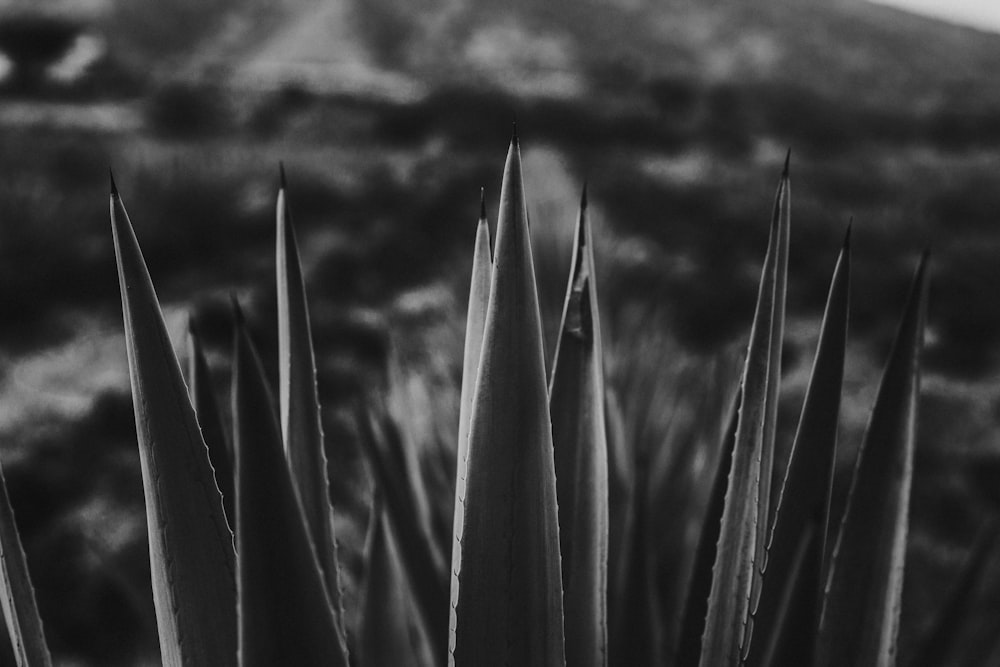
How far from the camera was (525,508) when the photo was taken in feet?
0.57

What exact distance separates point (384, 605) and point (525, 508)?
8.8 inches

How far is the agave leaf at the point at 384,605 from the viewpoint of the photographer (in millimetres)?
362

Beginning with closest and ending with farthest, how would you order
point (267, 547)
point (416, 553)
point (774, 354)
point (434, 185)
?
point (267, 547) → point (774, 354) → point (416, 553) → point (434, 185)

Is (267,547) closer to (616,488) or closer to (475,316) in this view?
(475,316)

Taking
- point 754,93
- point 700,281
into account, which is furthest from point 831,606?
point 754,93

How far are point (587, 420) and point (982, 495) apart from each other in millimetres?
799

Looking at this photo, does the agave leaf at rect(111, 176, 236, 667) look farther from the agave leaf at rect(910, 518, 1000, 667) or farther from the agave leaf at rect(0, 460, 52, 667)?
the agave leaf at rect(910, 518, 1000, 667)

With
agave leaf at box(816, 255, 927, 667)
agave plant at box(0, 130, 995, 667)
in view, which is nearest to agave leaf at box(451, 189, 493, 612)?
agave plant at box(0, 130, 995, 667)

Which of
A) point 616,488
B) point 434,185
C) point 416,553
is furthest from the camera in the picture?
point 434,185

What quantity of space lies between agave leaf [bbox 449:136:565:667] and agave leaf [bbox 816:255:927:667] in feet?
0.29

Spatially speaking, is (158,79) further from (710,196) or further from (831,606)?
(831,606)

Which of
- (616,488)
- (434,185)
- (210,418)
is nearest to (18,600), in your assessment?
(210,418)

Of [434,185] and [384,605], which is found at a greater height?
[434,185]

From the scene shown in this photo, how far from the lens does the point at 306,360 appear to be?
0.90 ft
